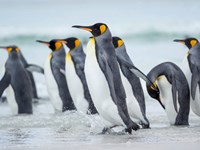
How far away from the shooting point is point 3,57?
65.6 feet

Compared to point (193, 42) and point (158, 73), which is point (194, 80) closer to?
point (158, 73)

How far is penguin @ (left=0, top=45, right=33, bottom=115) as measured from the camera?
859cm

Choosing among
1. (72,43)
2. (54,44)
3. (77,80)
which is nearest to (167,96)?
(77,80)

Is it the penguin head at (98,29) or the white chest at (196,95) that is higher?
the penguin head at (98,29)

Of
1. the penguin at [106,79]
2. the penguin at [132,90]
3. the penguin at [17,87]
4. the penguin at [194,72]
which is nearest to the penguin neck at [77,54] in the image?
the penguin at [17,87]

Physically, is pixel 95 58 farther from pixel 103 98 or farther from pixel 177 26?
pixel 177 26

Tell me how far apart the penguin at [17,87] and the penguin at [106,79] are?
9.70 ft

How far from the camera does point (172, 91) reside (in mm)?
6629

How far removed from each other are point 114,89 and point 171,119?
4.20 feet

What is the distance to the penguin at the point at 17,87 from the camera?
338 inches

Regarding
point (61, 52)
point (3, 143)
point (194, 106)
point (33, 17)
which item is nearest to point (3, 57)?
point (61, 52)

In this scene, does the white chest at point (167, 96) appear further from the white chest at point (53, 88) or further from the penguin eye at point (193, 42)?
the white chest at point (53, 88)

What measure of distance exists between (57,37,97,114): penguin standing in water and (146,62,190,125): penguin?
4.67 feet

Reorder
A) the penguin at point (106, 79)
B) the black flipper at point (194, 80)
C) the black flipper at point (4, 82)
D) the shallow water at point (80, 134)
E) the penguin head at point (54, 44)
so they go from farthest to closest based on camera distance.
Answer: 1. the penguin head at point (54, 44)
2. the black flipper at point (4, 82)
3. the black flipper at point (194, 80)
4. the penguin at point (106, 79)
5. the shallow water at point (80, 134)
